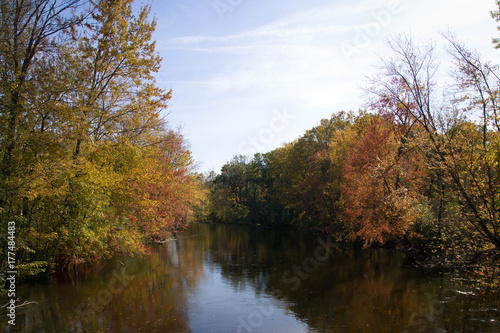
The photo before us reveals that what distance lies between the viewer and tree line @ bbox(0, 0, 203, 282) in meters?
11.8

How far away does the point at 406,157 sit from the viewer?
21.1m

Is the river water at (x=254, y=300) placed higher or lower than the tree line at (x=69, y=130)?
lower

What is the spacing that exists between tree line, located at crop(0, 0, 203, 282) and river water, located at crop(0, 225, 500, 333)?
6.40 feet

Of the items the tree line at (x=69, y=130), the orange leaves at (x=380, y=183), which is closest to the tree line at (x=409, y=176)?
the orange leaves at (x=380, y=183)

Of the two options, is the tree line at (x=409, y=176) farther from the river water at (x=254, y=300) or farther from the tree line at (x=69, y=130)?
the tree line at (x=69, y=130)

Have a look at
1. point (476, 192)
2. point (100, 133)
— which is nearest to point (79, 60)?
point (100, 133)

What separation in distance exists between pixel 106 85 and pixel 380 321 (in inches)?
616

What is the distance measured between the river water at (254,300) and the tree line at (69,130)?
1.95m

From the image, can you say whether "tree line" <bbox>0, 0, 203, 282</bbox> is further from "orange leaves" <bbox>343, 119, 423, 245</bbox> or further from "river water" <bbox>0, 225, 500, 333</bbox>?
"orange leaves" <bbox>343, 119, 423, 245</bbox>

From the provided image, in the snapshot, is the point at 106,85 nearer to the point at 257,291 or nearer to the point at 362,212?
the point at 257,291

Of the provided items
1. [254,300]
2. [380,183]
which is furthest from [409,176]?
[254,300]

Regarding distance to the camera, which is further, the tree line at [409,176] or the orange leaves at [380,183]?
the orange leaves at [380,183]

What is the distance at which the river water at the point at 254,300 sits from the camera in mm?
11078

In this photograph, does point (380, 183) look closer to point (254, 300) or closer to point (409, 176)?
point (409, 176)
